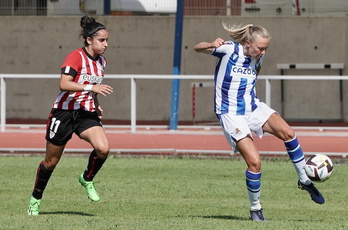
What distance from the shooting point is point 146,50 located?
27562 millimetres

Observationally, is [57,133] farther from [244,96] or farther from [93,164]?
[244,96]

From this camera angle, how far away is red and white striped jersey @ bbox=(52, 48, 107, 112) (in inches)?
357

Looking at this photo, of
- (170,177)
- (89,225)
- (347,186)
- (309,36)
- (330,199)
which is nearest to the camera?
(89,225)

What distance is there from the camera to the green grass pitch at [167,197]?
8.44 meters

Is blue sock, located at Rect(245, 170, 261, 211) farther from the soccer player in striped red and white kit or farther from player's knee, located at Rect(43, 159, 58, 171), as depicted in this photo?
player's knee, located at Rect(43, 159, 58, 171)

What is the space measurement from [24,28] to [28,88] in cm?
214

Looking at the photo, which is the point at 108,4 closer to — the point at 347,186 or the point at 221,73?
the point at 347,186

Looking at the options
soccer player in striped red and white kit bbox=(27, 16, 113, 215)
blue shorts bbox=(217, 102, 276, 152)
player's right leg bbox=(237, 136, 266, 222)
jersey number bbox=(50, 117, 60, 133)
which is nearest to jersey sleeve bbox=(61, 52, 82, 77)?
soccer player in striped red and white kit bbox=(27, 16, 113, 215)

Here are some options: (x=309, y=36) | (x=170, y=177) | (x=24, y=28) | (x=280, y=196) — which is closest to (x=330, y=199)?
(x=280, y=196)

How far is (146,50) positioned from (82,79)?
1854cm

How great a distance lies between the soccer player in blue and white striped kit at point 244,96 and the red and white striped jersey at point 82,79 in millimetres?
1120

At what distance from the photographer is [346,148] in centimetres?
1620

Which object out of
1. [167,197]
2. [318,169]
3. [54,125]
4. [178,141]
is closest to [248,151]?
[318,169]

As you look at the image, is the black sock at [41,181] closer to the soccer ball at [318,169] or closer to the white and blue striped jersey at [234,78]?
the white and blue striped jersey at [234,78]
